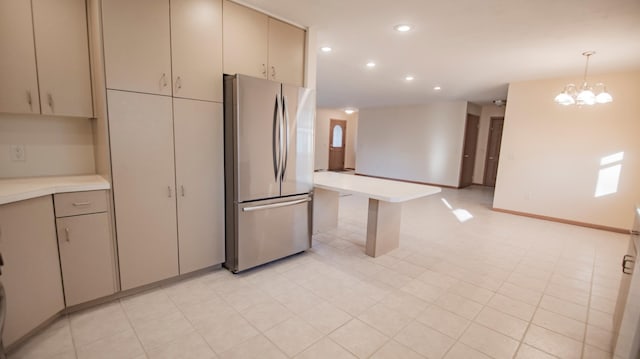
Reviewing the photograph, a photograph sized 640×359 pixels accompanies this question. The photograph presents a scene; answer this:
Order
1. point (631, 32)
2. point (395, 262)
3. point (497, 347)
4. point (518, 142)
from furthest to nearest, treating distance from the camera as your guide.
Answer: point (518, 142) → point (395, 262) → point (631, 32) → point (497, 347)

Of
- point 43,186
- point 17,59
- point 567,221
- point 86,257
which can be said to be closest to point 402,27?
point 17,59

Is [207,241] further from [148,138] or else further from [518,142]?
[518,142]

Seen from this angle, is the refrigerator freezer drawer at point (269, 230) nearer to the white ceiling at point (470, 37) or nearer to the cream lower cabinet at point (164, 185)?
the cream lower cabinet at point (164, 185)

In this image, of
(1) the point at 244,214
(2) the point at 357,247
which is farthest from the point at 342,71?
(1) the point at 244,214

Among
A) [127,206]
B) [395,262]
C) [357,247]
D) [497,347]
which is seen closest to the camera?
[497,347]

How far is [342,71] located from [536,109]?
11.1ft

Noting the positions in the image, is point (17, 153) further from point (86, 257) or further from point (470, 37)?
point (470, 37)

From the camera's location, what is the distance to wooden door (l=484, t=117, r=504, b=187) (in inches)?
326

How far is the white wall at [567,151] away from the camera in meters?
4.33

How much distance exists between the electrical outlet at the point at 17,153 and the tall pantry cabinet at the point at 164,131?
2.43ft

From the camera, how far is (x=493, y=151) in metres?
8.44

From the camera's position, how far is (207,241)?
2625 mm

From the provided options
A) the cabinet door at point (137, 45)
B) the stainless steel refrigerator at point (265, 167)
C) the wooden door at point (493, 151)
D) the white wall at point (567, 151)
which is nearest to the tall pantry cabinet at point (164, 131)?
the cabinet door at point (137, 45)

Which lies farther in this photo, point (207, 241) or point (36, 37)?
point (207, 241)
